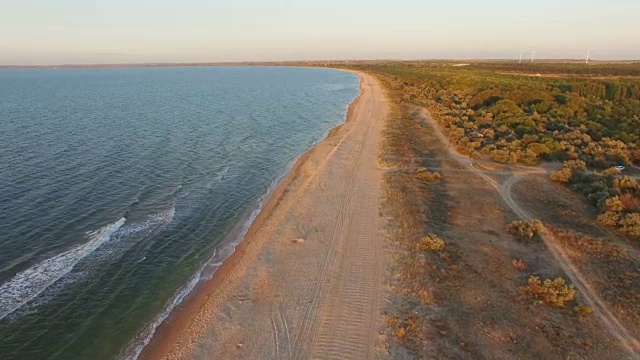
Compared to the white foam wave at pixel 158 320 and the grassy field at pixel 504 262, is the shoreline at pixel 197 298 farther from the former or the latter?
the grassy field at pixel 504 262

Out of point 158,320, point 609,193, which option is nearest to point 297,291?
point 158,320

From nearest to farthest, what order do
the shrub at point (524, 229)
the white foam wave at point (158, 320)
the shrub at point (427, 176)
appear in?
the white foam wave at point (158, 320)
the shrub at point (524, 229)
the shrub at point (427, 176)

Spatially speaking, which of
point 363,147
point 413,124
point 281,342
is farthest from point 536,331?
point 413,124

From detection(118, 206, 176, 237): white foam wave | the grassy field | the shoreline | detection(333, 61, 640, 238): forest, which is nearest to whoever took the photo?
the grassy field

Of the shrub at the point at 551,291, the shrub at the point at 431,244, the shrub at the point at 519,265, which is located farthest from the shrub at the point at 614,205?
the shrub at the point at 431,244

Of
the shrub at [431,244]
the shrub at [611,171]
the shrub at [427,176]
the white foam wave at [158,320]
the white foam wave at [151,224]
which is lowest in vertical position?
the white foam wave at [158,320]

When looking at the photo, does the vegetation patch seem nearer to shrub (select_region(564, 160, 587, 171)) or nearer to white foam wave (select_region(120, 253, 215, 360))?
shrub (select_region(564, 160, 587, 171))

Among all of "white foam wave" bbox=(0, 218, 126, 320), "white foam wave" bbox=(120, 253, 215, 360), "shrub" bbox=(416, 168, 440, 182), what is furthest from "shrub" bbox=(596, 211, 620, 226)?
"white foam wave" bbox=(0, 218, 126, 320)

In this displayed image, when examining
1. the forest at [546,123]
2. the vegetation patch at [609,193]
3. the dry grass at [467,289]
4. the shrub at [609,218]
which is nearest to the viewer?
the dry grass at [467,289]

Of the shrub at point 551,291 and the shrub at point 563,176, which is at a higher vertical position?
the shrub at point 563,176
